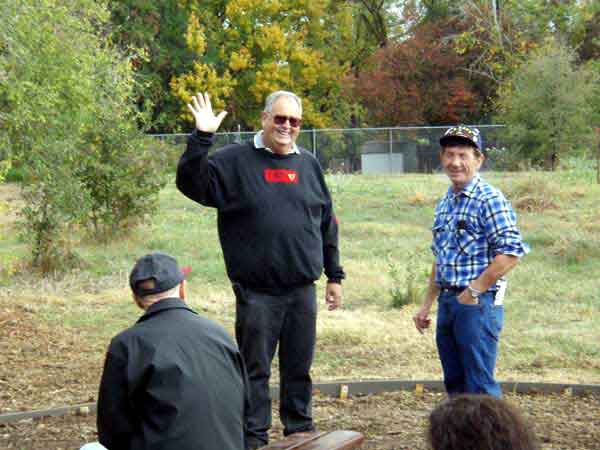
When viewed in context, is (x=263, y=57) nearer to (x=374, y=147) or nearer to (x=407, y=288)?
(x=374, y=147)

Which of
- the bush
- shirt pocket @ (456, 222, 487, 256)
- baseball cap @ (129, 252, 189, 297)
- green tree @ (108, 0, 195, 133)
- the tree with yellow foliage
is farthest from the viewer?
green tree @ (108, 0, 195, 133)

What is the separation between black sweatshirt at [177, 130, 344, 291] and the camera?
5211 millimetres

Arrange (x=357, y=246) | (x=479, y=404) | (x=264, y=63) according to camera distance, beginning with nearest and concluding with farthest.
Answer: (x=479, y=404), (x=357, y=246), (x=264, y=63)

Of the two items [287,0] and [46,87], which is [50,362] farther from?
[287,0]

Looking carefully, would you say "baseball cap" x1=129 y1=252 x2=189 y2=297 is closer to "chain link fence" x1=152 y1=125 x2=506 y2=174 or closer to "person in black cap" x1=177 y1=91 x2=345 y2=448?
"person in black cap" x1=177 y1=91 x2=345 y2=448

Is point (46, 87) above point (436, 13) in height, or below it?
below

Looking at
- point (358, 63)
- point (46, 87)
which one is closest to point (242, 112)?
point (358, 63)

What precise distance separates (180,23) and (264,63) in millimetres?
5190

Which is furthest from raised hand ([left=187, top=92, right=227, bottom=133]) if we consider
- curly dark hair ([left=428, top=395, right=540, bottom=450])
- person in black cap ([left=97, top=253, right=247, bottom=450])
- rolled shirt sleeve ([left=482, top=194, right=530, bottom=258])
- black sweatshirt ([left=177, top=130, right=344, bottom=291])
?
curly dark hair ([left=428, top=395, right=540, bottom=450])

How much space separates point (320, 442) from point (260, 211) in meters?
1.35

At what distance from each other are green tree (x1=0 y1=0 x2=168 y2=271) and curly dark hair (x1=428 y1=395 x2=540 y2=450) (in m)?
6.21

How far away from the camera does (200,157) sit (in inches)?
199

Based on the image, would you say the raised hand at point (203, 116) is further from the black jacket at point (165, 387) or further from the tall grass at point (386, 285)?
the tall grass at point (386, 285)

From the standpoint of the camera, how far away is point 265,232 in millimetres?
5215
